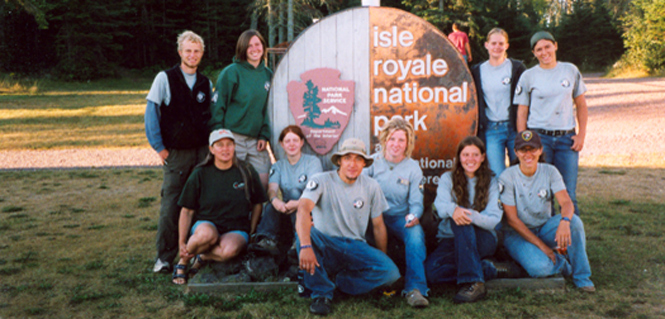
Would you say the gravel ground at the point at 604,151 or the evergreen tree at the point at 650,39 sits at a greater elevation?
the evergreen tree at the point at 650,39

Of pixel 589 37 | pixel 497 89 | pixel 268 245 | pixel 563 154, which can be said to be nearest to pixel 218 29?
pixel 589 37

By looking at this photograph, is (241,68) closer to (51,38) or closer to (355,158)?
(355,158)

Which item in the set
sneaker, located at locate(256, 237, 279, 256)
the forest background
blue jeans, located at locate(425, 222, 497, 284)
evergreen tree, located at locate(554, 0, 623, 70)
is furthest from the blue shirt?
evergreen tree, located at locate(554, 0, 623, 70)

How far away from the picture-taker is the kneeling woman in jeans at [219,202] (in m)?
4.24

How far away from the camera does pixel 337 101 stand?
16.0 ft

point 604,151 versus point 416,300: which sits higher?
point 604,151

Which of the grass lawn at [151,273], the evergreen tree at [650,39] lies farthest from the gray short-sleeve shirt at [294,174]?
the evergreen tree at [650,39]

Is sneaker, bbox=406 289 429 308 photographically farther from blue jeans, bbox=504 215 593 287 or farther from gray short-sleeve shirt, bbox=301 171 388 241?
blue jeans, bbox=504 215 593 287

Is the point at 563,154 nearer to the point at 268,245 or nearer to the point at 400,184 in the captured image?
the point at 400,184

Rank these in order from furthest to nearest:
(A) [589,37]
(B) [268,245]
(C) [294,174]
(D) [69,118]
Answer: (A) [589,37] → (D) [69,118] → (C) [294,174] → (B) [268,245]

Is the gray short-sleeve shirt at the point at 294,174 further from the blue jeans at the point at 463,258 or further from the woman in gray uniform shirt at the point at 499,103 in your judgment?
the woman in gray uniform shirt at the point at 499,103

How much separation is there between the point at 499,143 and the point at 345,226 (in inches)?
64.9

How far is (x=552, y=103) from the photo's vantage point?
4.43 meters

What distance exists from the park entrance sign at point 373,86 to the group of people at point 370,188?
0.78 ft
